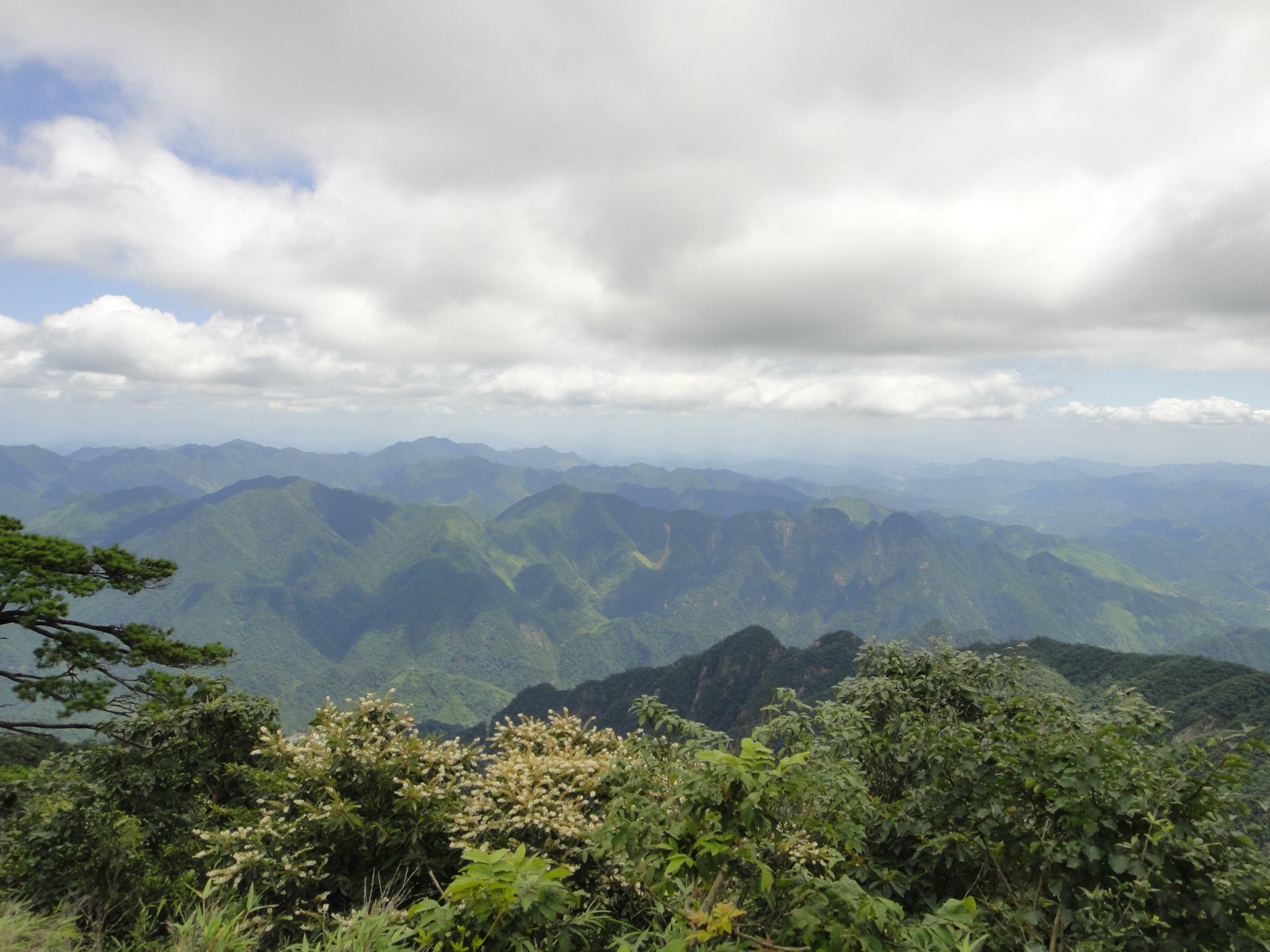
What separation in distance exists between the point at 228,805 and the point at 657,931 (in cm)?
831

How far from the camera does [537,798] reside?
22.2 feet

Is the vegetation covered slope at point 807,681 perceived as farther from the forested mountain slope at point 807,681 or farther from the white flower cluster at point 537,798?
the white flower cluster at point 537,798

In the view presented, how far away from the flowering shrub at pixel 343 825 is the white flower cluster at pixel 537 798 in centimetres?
41

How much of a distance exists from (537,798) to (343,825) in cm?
230

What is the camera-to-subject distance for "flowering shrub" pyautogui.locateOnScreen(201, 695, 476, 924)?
21.4 ft

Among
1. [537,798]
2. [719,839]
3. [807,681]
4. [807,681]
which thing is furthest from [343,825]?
[807,681]

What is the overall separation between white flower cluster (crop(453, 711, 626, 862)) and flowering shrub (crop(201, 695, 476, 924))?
405 millimetres

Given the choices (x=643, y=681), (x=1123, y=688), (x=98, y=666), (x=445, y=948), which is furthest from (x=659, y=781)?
(x=643, y=681)

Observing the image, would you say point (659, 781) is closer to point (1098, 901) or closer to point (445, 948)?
point (445, 948)

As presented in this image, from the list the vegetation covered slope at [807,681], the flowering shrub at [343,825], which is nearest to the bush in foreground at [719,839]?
the flowering shrub at [343,825]

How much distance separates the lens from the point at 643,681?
15550 cm

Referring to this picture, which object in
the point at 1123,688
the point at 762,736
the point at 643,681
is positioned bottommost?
the point at 643,681

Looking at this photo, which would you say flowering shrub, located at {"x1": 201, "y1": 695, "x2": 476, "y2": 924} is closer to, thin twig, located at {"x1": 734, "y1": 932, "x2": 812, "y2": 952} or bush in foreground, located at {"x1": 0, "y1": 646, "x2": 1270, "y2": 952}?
bush in foreground, located at {"x1": 0, "y1": 646, "x2": 1270, "y2": 952}

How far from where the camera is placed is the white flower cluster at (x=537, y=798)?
21.3ft
